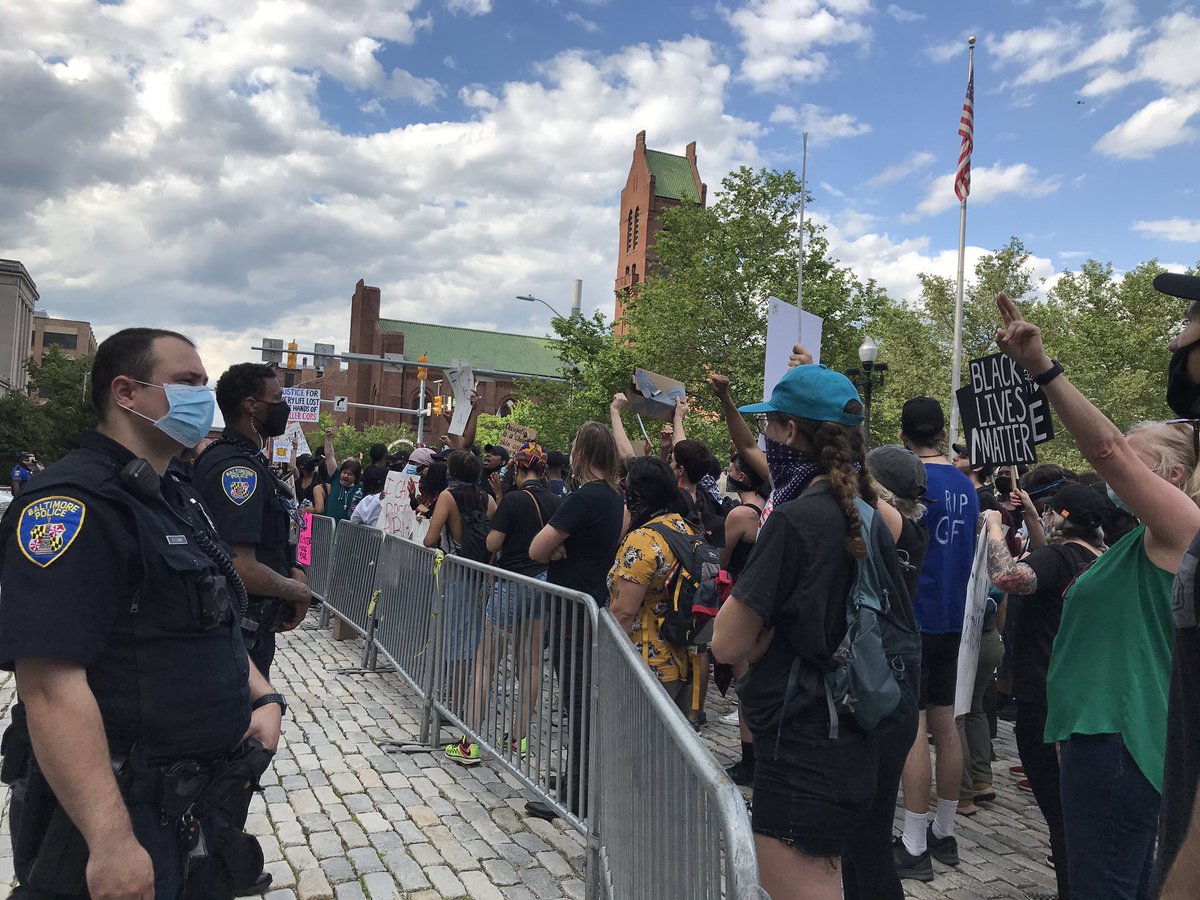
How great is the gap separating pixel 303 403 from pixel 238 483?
13.2 meters

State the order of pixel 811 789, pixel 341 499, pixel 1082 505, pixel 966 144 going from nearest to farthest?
pixel 811 789
pixel 1082 505
pixel 341 499
pixel 966 144

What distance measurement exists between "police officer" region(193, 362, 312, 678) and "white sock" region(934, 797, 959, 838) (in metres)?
3.33

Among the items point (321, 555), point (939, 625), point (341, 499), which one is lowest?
point (321, 555)

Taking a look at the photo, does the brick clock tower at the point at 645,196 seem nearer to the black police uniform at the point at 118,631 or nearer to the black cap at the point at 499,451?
the black cap at the point at 499,451

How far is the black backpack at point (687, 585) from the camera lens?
181 inches

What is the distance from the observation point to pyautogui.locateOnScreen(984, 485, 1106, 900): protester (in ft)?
12.8

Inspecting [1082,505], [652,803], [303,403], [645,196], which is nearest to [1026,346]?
[652,803]

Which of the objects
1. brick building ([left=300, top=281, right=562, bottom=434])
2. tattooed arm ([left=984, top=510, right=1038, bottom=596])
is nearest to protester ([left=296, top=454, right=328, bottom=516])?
tattooed arm ([left=984, top=510, right=1038, bottom=596])

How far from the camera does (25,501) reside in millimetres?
2033

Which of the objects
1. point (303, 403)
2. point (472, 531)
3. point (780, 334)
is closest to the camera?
point (780, 334)

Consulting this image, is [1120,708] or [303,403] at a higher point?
[303,403]

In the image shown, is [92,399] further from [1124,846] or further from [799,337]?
[799,337]

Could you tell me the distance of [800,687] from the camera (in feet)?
8.43

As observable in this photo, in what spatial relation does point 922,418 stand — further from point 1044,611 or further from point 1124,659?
point 1124,659
